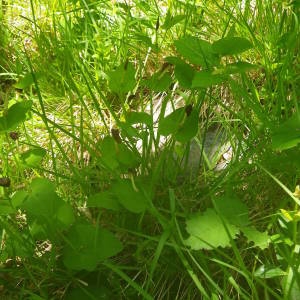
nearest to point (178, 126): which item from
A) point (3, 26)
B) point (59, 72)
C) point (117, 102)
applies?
point (117, 102)

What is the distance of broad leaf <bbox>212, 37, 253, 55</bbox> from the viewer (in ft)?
3.90

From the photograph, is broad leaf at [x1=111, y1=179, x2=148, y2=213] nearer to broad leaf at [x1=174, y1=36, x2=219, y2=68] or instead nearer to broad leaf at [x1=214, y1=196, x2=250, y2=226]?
broad leaf at [x1=214, y1=196, x2=250, y2=226]

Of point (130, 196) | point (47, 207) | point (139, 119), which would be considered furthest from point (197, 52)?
point (47, 207)

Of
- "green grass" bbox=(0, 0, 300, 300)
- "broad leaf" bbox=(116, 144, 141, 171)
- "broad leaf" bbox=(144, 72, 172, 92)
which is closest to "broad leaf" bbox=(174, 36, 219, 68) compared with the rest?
"green grass" bbox=(0, 0, 300, 300)

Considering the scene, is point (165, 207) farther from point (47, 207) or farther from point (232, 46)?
point (232, 46)

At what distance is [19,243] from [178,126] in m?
0.50

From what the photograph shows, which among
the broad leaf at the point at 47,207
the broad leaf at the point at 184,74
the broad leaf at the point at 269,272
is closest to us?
the broad leaf at the point at 269,272

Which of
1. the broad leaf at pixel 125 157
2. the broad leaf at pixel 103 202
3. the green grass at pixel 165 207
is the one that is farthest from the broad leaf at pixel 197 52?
the broad leaf at pixel 103 202

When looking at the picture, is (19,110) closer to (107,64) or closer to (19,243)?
(19,243)

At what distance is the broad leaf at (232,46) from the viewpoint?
1.19 meters

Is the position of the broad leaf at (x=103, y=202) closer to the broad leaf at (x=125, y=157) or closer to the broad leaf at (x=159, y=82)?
the broad leaf at (x=125, y=157)

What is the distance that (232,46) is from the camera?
1196 millimetres

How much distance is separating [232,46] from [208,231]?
1.48 feet

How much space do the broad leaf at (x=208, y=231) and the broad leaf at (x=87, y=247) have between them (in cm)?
18
